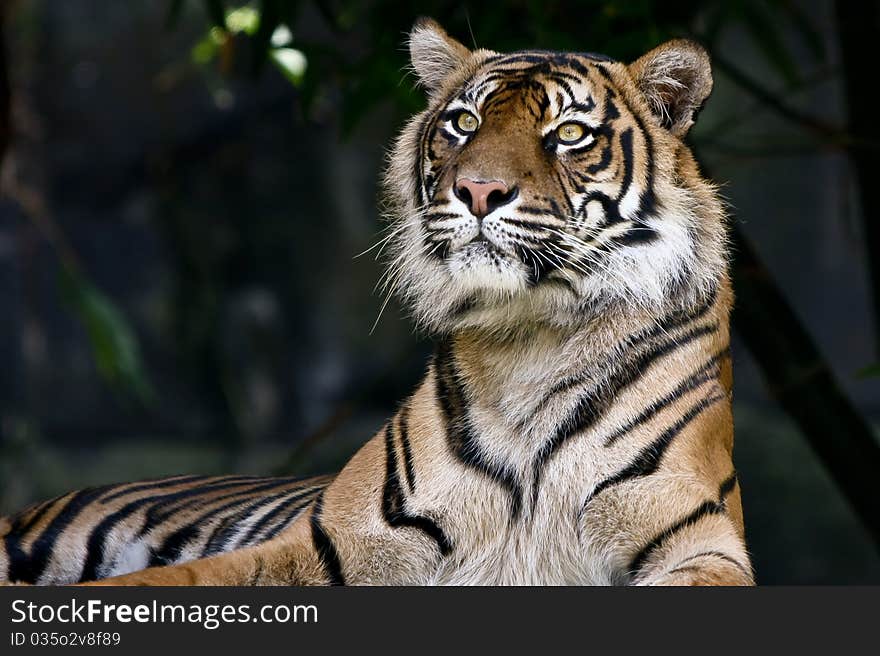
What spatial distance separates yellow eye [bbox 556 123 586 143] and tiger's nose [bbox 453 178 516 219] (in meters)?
0.25

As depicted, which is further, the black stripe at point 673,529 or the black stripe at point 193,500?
the black stripe at point 193,500

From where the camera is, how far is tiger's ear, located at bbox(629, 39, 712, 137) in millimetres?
3094

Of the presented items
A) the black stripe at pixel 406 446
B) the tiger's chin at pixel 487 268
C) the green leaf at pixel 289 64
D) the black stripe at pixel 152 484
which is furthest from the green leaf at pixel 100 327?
the tiger's chin at pixel 487 268

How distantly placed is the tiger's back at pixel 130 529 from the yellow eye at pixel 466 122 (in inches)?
41.5

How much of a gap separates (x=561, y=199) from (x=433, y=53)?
784 mm

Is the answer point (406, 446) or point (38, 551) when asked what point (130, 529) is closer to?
point (38, 551)

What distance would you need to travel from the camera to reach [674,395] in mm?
2932

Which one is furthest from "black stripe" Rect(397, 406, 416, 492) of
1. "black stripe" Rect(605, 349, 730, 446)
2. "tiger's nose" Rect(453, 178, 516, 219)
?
"tiger's nose" Rect(453, 178, 516, 219)

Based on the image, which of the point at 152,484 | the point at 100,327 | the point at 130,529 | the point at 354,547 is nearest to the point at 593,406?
the point at 354,547

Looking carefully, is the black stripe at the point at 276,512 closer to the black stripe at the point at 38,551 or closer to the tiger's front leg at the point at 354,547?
the tiger's front leg at the point at 354,547

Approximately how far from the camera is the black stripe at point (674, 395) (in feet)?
9.48

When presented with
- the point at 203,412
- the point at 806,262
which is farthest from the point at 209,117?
the point at 806,262

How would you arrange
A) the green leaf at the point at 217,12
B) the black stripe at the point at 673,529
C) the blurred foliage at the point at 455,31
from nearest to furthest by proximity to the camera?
the black stripe at the point at 673,529
the blurred foliage at the point at 455,31
the green leaf at the point at 217,12

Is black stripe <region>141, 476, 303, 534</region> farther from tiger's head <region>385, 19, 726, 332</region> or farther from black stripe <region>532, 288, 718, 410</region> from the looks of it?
black stripe <region>532, 288, 718, 410</region>
